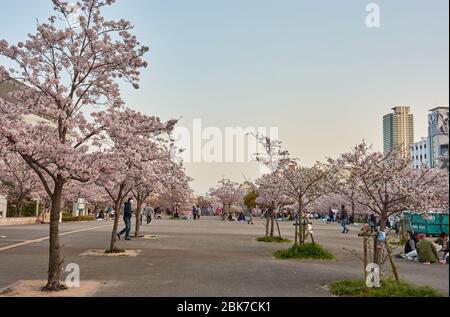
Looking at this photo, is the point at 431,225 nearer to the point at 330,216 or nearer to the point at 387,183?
the point at 387,183

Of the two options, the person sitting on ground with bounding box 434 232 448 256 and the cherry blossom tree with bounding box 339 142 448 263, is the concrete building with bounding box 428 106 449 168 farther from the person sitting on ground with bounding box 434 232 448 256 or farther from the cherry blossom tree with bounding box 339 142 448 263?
the person sitting on ground with bounding box 434 232 448 256

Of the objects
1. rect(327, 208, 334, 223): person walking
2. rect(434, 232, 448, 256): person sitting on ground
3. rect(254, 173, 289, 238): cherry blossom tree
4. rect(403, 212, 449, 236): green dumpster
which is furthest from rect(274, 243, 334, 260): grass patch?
rect(327, 208, 334, 223): person walking

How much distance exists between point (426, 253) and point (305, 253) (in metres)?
3.67

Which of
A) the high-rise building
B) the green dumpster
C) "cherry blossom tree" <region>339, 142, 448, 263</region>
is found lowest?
the green dumpster

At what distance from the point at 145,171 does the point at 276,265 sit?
14.7 ft

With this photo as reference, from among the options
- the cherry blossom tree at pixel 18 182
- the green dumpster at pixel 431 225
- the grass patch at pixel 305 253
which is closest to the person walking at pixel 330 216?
the green dumpster at pixel 431 225

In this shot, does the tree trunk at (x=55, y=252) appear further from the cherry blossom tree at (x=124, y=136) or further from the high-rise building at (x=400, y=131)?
the high-rise building at (x=400, y=131)

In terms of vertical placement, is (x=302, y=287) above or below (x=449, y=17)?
below

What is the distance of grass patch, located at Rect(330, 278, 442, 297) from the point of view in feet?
28.7

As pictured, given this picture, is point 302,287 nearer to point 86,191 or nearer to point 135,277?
point 135,277

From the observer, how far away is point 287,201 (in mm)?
24031

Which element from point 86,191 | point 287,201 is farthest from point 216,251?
point 86,191

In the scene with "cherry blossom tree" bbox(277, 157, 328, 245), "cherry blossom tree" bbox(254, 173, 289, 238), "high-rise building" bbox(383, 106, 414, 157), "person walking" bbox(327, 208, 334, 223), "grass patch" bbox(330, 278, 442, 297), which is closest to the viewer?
"grass patch" bbox(330, 278, 442, 297)

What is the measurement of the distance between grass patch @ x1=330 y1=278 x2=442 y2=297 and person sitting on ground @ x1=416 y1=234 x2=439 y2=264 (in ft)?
18.7
